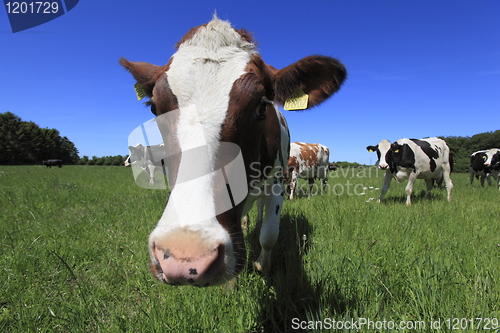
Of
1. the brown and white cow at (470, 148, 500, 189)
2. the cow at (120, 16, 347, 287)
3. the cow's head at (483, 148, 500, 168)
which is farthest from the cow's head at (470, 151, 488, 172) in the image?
the cow at (120, 16, 347, 287)

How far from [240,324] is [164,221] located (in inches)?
42.7

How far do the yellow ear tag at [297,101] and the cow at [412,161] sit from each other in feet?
21.9

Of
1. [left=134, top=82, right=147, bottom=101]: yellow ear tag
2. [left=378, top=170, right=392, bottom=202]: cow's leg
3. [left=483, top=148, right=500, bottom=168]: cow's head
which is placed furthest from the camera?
[left=483, top=148, right=500, bottom=168]: cow's head

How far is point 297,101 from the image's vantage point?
2365mm

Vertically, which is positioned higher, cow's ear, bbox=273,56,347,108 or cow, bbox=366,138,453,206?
cow's ear, bbox=273,56,347,108

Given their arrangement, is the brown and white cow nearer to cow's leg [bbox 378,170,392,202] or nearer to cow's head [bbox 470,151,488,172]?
cow's head [bbox 470,151,488,172]

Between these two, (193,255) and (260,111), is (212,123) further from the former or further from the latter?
(193,255)

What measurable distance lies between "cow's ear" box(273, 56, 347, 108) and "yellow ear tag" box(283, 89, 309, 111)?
0.12 feet

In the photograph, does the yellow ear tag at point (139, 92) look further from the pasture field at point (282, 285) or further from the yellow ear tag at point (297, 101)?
the pasture field at point (282, 285)

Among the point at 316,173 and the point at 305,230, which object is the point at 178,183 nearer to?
the point at 305,230

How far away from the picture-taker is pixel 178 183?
1.35 metres

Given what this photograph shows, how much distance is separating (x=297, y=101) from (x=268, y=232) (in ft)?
4.99

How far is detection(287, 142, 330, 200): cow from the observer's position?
9.88 meters

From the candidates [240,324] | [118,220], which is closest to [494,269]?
[240,324]
